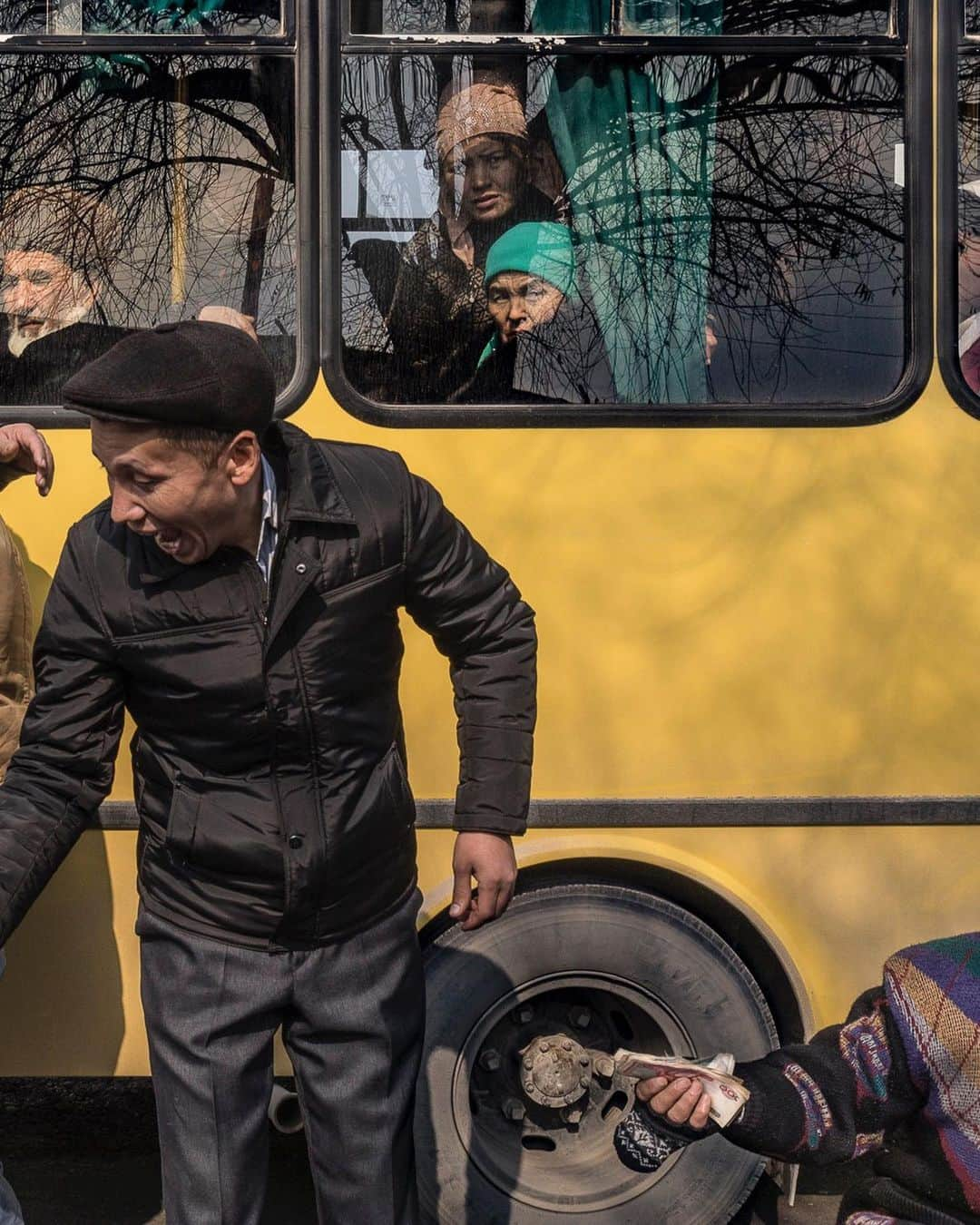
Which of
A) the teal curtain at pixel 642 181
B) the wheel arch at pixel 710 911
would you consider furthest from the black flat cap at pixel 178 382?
the wheel arch at pixel 710 911

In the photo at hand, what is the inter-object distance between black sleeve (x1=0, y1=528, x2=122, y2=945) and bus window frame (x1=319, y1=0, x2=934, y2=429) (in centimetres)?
113

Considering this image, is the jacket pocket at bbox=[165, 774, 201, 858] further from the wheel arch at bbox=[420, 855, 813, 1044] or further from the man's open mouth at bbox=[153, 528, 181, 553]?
the wheel arch at bbox=[420, 855, 813, 1044]

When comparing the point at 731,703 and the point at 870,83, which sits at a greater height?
the point at 870,83

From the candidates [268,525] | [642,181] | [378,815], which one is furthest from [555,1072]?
[642,181]

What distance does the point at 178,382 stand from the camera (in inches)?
89.6

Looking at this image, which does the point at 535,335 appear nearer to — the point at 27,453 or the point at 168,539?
the point at 27,453

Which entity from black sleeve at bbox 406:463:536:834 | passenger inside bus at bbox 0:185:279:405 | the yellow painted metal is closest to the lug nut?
the yellow painted metal

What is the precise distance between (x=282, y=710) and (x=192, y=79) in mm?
1686

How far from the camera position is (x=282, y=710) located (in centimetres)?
241

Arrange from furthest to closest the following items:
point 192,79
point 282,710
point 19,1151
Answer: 1. point 19,1151
2. point 192,79
3. point 282,710

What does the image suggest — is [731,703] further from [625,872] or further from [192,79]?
[192,79]

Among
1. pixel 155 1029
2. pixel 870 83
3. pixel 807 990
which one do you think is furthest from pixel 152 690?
pixel 870 83

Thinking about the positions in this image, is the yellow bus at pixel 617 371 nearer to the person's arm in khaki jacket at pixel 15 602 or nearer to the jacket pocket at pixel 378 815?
the person's arm in khaki jacket at pixel 15 602

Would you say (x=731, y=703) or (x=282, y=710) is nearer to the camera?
(x=282, y=710)
